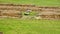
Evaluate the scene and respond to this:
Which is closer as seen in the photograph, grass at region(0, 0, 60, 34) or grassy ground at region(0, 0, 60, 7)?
grass at region(0, 0, 60, 34)

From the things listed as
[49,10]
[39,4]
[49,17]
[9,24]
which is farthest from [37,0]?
[9,24]

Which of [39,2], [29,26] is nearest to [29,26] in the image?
[29,26]

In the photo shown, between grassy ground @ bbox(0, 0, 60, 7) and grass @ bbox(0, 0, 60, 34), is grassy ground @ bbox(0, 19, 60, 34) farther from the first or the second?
grassy ground @ bbox(0, 0, 60, 7)

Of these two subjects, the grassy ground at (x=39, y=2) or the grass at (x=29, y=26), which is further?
the grassy ground at (x=39, y=2)

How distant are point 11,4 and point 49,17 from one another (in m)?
8.14

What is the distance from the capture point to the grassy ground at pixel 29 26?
21.3 metres

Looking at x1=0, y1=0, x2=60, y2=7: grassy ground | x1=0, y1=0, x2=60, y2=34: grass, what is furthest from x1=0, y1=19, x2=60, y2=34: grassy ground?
x1=0, y1=0, x2=60, y2=7: grassy ground

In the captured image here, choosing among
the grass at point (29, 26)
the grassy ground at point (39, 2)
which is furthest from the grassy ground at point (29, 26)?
the grassy ground at point (39, 2)

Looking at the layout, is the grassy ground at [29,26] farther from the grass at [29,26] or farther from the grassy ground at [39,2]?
the grassy ground at [39,2]

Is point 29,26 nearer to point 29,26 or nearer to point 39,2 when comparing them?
point 29,26

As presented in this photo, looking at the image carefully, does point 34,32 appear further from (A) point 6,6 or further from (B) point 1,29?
(A) point 6,6

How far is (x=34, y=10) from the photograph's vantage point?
29938 mm

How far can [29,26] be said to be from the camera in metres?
22.8

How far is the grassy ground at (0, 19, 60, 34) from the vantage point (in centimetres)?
2132
